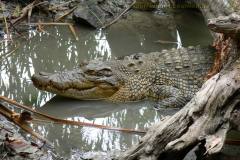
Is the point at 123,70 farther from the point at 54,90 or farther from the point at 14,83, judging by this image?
the point at 14,83

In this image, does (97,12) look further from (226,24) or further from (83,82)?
(226,24)

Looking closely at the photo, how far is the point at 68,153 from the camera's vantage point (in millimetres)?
4371

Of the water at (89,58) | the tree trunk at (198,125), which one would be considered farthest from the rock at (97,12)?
the tree trunk at (198,125)

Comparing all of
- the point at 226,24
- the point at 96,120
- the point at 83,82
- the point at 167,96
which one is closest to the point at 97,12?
the point at 83,82

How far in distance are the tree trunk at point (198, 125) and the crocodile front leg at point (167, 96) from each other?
1884 millimetres

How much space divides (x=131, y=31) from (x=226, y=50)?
3.63 metres

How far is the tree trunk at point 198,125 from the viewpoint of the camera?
10.9 feet

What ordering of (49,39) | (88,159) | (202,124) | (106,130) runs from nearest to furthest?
(202,124)
(88,159)
(106,130)
(49,39)

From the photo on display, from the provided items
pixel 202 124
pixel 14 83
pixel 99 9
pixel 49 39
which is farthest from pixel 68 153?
pixel 99 9

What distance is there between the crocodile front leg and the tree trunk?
6.18ft

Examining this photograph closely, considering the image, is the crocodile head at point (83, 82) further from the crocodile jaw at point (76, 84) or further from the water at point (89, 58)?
the water at point (89, 58)

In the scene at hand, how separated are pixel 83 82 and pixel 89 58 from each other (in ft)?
3.89

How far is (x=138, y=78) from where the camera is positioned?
584 centimetres

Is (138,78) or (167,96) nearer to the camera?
(167,96)
